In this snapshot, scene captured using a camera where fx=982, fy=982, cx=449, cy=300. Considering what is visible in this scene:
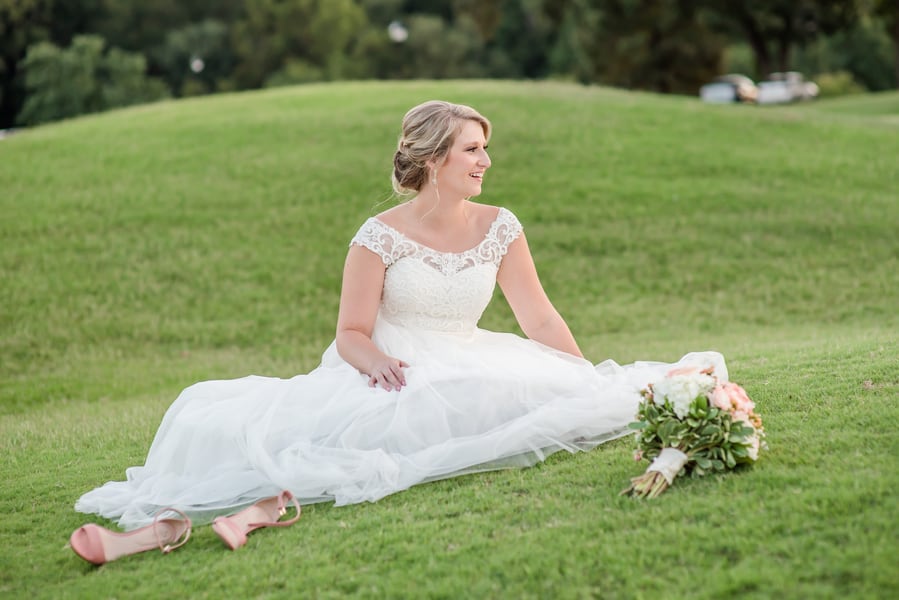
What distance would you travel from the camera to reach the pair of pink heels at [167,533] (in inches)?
195

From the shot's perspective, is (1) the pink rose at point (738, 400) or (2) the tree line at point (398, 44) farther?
(2) the tree line at point (398, 44)

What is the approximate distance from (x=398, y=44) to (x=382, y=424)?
2441 inches

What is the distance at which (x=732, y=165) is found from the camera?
1917 cm

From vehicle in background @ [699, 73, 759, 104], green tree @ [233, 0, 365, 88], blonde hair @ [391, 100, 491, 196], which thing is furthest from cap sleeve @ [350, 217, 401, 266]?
green tree @ [233, 0, 365, 88]

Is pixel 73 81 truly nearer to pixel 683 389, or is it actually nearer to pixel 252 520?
pixel 252 520

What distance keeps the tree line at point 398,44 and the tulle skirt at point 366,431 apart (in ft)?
161

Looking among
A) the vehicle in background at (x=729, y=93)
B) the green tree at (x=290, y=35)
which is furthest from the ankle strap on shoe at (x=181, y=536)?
the green tree at (x=290, y=35)

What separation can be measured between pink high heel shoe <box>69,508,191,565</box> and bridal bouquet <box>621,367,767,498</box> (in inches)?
91.4

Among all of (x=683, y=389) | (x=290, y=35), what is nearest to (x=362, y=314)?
(x=683, y=389)

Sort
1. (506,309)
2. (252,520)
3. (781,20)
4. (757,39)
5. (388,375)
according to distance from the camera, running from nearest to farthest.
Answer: (252,520), (388,375), (506,309), (781,20), (757,39)

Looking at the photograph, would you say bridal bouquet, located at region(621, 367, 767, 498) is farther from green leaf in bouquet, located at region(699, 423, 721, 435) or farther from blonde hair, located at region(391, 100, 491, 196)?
blonde hair, located at region(391, 100, 491, 196)

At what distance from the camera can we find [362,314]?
6.21 metres

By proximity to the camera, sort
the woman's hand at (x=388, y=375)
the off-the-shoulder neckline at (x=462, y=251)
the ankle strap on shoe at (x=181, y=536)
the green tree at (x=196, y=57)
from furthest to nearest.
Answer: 1. the green tree at (x=196, y=57)
2. the off-the-shoulder neckline at (x=462, y=251)
3. the woman's hand at (x=388, y=375)
4. the ankle strap on shoe at (x=181, y=536)

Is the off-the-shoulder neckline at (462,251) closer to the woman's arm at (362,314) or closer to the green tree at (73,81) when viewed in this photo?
the woman's arm at (362,314)
